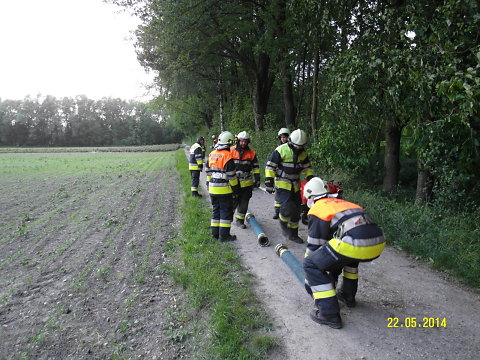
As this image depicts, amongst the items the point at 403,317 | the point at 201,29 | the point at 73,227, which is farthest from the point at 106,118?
the point at 403,317

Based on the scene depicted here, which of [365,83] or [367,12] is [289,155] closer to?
[365,83]

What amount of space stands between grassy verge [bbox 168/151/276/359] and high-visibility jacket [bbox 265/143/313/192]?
1505mm

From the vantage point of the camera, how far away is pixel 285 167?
5953 mm

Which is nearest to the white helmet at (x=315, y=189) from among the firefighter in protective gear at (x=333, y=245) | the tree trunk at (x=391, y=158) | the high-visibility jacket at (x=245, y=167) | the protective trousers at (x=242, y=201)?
the firefighter in protective gear at (x=333, y=245)

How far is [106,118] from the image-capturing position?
9550 cm

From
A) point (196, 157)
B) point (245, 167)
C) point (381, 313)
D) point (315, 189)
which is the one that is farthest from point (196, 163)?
point (381, 313)

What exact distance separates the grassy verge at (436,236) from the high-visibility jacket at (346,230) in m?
2.11

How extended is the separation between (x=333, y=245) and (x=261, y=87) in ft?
49.2

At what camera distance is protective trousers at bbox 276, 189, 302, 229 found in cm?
594

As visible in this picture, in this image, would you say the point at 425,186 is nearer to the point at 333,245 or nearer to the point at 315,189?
the point at 315,189

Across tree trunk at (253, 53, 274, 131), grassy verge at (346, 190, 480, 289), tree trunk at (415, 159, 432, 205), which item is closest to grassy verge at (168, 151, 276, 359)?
grassy verge at (346, 190, 480, 289)

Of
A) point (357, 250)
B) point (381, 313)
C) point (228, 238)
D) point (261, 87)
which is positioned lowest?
point (381, 313)

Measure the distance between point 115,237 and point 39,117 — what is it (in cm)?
9411

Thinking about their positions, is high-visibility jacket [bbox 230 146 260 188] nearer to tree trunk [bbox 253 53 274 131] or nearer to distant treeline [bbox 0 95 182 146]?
tree trunk [bbox 253 53 274 131]
